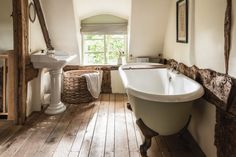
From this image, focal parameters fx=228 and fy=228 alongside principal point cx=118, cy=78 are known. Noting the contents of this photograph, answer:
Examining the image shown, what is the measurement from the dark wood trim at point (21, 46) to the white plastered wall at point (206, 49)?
7.41 feet

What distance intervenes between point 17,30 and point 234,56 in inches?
107

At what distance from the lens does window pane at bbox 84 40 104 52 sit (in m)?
5.16

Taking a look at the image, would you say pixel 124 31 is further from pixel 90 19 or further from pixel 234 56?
pixel 234 56

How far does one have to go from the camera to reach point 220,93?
1943mm

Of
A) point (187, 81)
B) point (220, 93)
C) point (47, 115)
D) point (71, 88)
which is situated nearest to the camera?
point (220, 93)

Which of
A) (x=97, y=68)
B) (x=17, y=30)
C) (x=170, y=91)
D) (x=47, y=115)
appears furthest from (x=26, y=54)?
(x=170, y=91)

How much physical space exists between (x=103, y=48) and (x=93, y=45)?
236mm

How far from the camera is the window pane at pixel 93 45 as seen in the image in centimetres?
516

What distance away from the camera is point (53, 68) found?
11.9ft

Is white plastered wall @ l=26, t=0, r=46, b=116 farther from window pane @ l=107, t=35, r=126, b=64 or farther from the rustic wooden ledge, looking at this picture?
the rustic wooden ledge

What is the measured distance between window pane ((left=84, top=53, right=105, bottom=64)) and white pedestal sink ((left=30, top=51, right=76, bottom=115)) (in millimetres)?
1460

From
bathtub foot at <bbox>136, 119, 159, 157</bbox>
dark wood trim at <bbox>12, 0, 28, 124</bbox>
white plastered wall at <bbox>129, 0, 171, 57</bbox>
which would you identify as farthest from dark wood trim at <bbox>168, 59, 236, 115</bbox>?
dark wood trim at <bbox>12, 0, 28, 124</bbox>

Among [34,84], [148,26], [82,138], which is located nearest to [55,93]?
[34,84]

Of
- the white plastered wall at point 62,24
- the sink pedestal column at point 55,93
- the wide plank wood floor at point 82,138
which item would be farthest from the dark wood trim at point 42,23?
the wide plank wood floor at point 82,138
